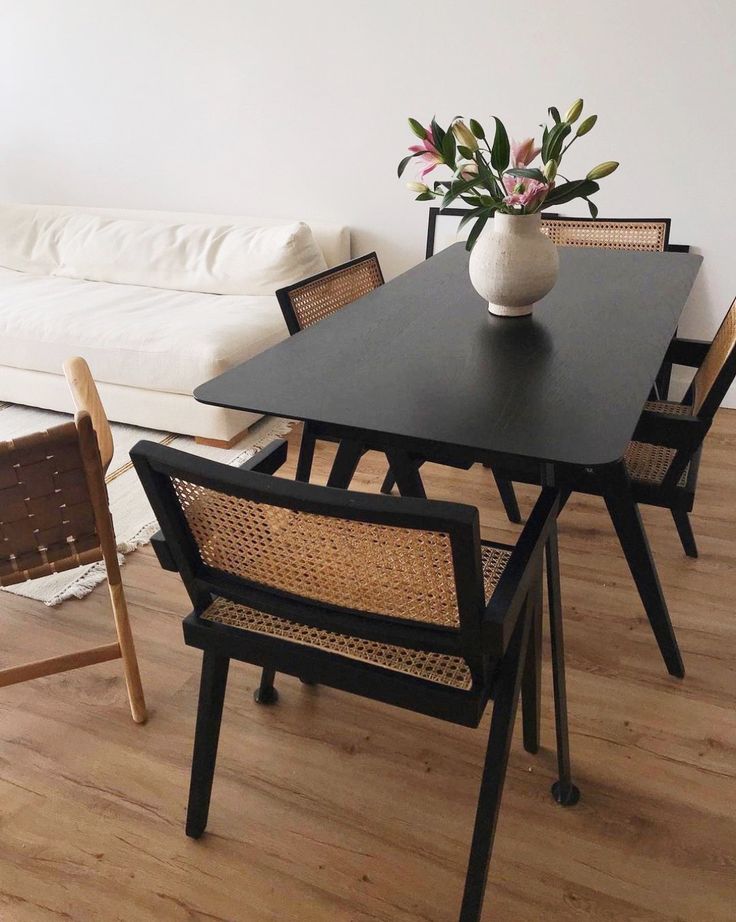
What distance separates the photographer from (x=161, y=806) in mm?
1440

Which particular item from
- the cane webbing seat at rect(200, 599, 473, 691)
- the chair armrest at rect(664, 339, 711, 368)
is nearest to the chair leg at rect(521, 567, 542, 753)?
the cane webbing seat at rect(200, 599, 473, 691)

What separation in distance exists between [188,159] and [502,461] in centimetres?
317

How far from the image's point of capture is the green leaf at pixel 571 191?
147 centimetres

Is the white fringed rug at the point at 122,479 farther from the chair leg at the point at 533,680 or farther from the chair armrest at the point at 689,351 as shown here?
the chair armrest at the point at 689,351

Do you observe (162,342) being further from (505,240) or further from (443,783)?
(443,783)

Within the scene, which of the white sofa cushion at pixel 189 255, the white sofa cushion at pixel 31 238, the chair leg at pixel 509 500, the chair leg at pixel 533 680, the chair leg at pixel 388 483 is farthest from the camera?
the white sofa cushion at pixel 31 238

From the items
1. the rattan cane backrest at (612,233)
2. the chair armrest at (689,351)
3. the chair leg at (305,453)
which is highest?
the rattan cane backrest at (612,233)

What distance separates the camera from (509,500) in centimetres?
223

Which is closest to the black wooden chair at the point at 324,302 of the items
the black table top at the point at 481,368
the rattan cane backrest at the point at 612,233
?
the black table top at the point at 481,368

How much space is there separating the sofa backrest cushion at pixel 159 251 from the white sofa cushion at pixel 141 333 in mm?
118

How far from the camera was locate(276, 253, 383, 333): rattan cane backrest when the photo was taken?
1.82 m

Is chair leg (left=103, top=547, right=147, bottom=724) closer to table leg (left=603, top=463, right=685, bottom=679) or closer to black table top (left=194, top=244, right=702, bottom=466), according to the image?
black table top (left=194, top=244, right=702, bottom=466)

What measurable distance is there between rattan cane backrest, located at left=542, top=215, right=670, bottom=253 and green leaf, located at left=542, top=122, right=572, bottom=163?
96 cm

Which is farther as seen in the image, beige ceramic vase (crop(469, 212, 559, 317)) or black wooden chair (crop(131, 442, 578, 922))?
beige ceramic vase (crop(469, 212, 559, 317))
